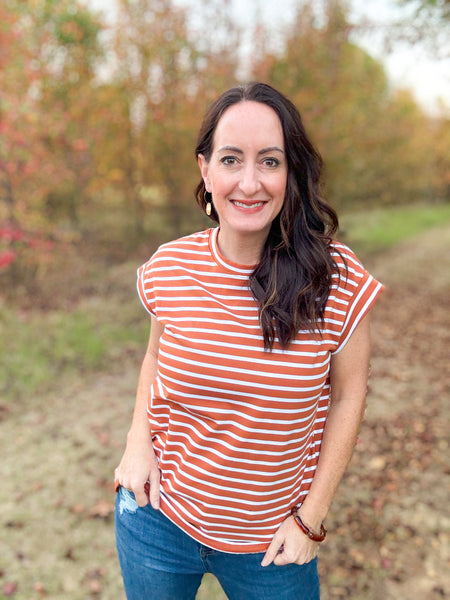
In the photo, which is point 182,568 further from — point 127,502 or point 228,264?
point 228,264

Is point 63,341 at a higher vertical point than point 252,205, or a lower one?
lower

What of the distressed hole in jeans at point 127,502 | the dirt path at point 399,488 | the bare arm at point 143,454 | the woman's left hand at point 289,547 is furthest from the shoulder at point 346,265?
the dirt path at point 399,488

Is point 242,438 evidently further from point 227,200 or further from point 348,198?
point 348,198

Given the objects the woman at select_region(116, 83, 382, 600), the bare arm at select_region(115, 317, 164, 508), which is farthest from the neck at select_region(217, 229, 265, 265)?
the bare arm at select_region(115, 317, 164, 508)

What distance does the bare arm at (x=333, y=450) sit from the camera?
59.5 inches

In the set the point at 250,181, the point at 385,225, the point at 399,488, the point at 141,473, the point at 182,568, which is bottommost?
the point at 385,225

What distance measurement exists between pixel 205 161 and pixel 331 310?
2.21 ft

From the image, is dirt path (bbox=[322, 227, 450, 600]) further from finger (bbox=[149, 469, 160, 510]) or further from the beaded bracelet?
finger (bbox=[149, 469, 160, 510])

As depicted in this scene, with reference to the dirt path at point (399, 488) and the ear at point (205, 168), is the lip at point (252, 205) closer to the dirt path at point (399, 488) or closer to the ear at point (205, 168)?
the ear at point (205, 168)

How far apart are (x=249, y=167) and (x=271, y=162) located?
7cm

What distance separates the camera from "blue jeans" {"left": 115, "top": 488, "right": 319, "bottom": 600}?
1534 mm

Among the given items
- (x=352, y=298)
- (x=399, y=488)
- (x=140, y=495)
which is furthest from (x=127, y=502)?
(x=399, y=488)

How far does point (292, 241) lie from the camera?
5.27 ft

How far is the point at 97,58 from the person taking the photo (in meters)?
9.92
